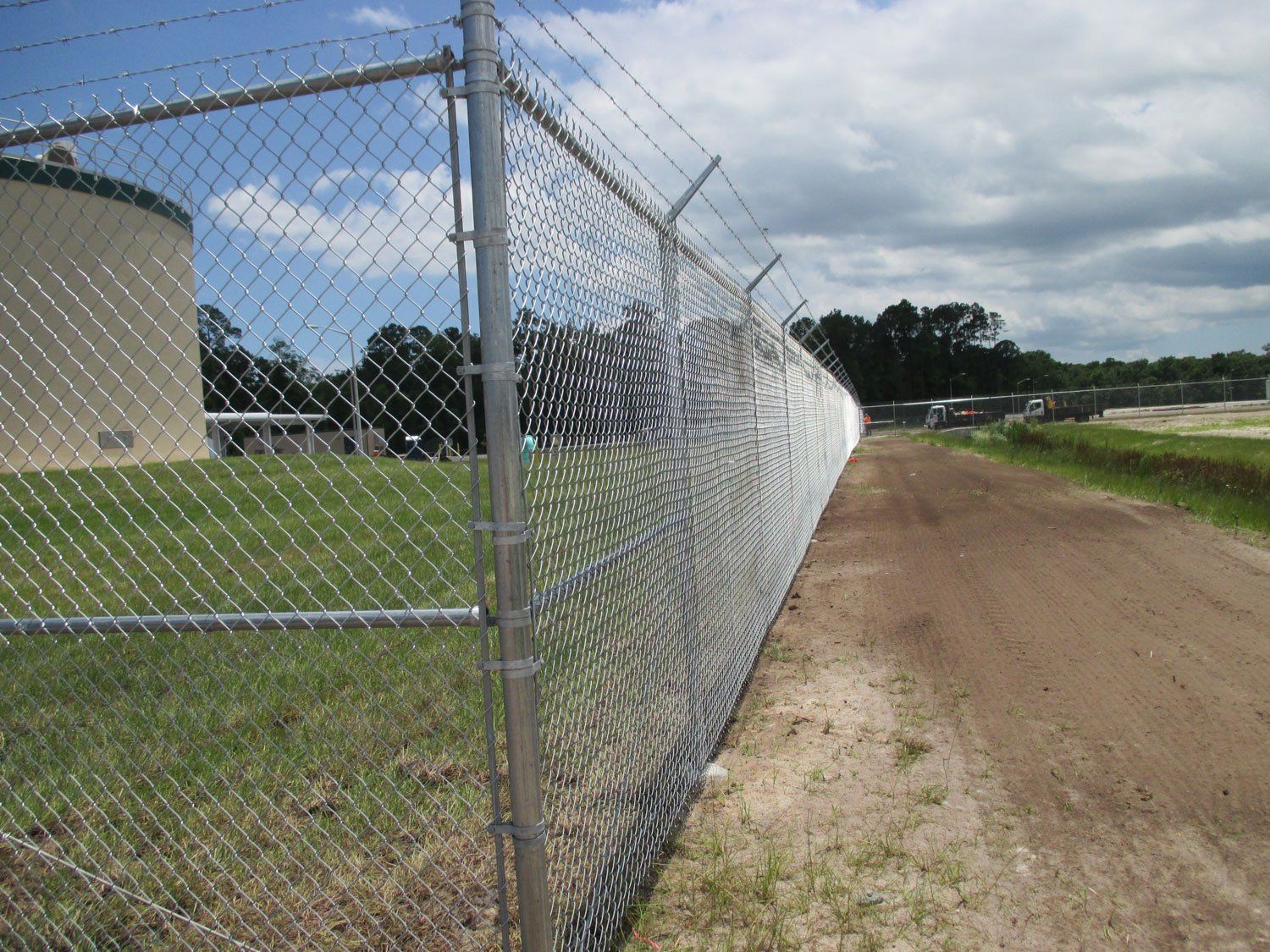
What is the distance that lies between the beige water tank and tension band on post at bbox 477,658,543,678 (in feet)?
4.06

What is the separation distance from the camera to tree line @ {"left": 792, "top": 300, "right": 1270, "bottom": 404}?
106 meters

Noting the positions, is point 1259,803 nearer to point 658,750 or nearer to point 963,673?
point 963,673

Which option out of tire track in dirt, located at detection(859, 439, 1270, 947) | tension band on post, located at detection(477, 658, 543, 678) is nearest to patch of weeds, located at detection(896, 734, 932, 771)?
tire track in dirt, located at detection(859, 439, 1270, 947)

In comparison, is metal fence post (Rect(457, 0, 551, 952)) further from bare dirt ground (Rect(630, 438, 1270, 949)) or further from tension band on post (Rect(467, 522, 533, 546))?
bare dirt ground (Rect(630, 438, 1270, 949))

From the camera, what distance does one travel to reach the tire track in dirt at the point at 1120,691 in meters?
3.16

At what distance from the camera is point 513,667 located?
1.98 m

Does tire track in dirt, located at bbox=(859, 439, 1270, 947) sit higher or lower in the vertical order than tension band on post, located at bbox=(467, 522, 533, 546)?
lower

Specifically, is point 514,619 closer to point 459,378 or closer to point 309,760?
point 459,378

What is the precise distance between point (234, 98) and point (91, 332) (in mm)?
2522

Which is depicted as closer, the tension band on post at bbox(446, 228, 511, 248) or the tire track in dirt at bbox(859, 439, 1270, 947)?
the tension band on post at bbox(446, 228, 511, 248)

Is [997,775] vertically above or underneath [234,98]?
underneath

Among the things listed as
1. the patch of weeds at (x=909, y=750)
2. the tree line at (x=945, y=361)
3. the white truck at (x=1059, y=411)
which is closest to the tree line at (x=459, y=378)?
the patch of weeds at (x=909, y=750)

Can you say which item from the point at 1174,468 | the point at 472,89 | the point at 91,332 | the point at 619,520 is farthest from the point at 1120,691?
the point at 1174,468

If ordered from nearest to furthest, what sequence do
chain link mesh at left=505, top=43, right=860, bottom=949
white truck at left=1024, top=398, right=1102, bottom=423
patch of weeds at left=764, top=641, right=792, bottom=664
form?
chain link mesh at left=505, top=43, right=860, bottom=949 < patch of weeds at left=764, top=641, right=792, bottom=664 < white truck at left=1024, top=398, right=1102, bottom=423
